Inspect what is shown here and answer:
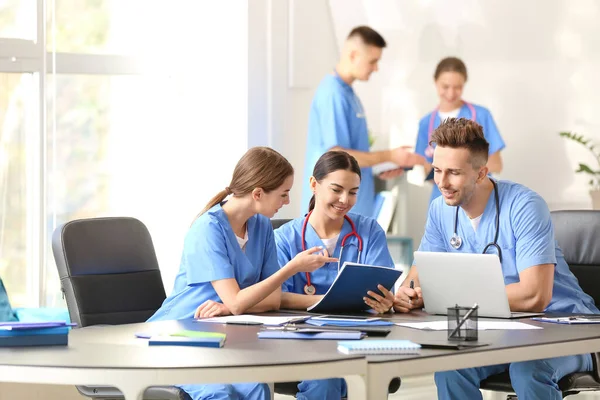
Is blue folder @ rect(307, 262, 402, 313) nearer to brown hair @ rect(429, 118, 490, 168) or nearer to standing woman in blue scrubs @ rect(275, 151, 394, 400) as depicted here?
standing woman in blue scrubs @ rect(275, 151, 394, 400)

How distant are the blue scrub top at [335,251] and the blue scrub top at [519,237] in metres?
0.15

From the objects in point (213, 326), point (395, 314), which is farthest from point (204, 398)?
point (395, 314)

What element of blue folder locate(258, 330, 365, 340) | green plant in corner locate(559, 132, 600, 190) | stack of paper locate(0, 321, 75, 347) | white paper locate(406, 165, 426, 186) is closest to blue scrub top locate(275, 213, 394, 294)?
blue folder locate(258, 330, 365, 340)

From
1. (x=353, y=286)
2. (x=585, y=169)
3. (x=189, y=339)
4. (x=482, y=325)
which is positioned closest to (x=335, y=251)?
(x=353, y=286)

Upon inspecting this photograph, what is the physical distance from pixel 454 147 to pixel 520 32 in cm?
231

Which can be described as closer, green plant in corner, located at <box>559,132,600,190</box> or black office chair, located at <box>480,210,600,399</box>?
black office chair, located at <box>480,210,600,399</box>

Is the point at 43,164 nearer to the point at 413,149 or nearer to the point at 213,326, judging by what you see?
the point at 413,149

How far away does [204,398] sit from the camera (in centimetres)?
239

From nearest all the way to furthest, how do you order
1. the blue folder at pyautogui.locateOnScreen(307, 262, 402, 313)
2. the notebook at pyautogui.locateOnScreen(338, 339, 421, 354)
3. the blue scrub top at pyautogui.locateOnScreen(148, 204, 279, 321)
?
the notebook at pyautogui.locateOnScreen(338, 339, 421, 354), the blue folder at pyautogui.locateOnScreen(307, 262, 402, 313), the blue scrub top at pyautogui.locateOnScreen(148, 204, 279, 321)

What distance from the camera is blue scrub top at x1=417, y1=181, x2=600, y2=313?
2967mm

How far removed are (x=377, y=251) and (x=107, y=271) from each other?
866mm

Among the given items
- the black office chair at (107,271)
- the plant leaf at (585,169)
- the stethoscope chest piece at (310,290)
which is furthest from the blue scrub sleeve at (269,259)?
the plant leaf at (585,169)

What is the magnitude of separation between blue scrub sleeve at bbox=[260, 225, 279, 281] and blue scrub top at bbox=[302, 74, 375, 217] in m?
1.69

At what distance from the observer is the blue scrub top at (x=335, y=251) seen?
322 centimetres
